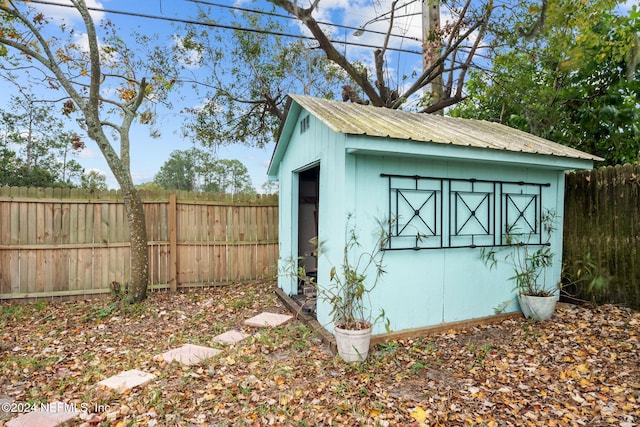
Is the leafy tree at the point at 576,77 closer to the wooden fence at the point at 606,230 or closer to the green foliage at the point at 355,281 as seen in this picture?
the wooden fence at the point at 606,230

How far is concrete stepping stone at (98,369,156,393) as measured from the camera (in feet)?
9.99

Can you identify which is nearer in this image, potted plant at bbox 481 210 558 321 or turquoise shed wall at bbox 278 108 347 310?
turquoise shed wall at bbox 278 108 347 310

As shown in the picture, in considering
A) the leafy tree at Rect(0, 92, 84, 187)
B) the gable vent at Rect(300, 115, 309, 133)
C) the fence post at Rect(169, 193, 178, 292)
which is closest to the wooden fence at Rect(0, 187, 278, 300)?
the fence post at Rect(169, 193, 178, 292)

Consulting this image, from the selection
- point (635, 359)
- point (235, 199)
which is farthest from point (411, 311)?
point (235, 199)

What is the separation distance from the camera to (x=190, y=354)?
3.75 metres

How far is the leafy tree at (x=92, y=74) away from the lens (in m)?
5.82

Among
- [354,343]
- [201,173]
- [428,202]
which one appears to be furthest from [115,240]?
[201,173]

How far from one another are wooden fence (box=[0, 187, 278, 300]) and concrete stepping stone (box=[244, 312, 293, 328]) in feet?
7.53

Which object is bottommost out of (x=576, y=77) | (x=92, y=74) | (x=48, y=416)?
(x=48, y=416)

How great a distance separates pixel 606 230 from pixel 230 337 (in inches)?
206

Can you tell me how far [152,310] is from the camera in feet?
18.0

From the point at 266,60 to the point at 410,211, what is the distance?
8915mm

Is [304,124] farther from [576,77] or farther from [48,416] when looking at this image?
[576,77]

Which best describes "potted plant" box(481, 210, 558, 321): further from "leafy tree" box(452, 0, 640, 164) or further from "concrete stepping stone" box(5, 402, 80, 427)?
"concrete stepping stone" box(5, 402, 80, 427)
